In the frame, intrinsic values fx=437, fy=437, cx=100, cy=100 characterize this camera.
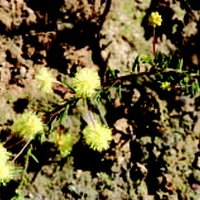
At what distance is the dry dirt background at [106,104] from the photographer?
2.67 meters

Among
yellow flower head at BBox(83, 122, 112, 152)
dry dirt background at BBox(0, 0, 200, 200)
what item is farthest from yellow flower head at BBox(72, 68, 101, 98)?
dry dirt background at BBox(0, 0, 200, 200)

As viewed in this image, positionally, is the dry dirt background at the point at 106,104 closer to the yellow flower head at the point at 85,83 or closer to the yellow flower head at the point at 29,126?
the yellow flower head at the point at 29,126

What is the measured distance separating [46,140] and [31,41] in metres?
0.62

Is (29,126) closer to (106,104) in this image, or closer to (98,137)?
(98,137)

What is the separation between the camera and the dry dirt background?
8.75 feet

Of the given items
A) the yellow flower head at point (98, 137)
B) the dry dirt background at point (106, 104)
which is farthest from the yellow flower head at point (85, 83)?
the dry dirt background at point (106, 104)

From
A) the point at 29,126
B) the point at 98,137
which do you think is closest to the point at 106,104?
the point at 98,137

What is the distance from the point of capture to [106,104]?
2.81 m

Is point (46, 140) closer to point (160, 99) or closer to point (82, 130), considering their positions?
point (82, 130)

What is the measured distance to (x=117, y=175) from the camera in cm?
273

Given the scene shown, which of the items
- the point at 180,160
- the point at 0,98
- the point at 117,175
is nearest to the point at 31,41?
the point at 0,98

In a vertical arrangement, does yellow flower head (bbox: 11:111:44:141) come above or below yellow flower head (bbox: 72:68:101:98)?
below

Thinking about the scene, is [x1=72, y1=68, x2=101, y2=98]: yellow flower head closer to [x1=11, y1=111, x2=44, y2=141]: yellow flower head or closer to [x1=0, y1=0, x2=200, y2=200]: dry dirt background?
[x1=11, y1=111, x2=44, y2=141]: yellow flower head

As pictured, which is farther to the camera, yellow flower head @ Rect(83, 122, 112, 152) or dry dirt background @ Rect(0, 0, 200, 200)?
dry dirt background @ Rect(0, 0, 200, 200)
